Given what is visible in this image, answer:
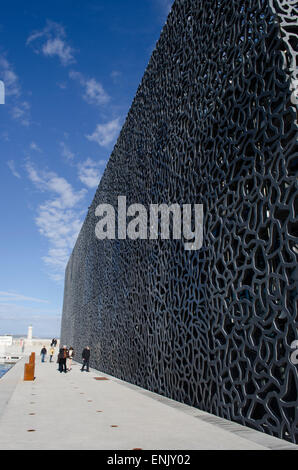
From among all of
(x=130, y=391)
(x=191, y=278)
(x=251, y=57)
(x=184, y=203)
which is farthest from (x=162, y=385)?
(x=251, y=57)

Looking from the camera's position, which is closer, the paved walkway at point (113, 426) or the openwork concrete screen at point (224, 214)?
the paved walkway at point (113, 426)

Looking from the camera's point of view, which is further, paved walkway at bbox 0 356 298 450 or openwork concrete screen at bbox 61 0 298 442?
openwork concrete screen at bbox 61 0 298 442

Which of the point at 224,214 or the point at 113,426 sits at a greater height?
the point at 224,214

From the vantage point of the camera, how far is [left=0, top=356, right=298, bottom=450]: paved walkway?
208 inches

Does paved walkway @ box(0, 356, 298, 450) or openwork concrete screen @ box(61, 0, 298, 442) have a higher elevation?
openwork concrete screen @ box(61, 0, 298, 442)

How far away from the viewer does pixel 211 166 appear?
9.12 m

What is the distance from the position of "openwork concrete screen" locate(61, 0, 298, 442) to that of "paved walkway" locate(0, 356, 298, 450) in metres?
0.62

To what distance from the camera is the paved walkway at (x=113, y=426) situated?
5.28m

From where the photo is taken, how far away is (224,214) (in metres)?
8.35

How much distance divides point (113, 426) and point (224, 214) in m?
4.52

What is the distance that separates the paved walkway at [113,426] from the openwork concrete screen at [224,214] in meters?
0.62

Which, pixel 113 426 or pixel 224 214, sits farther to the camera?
pixel 224 214
